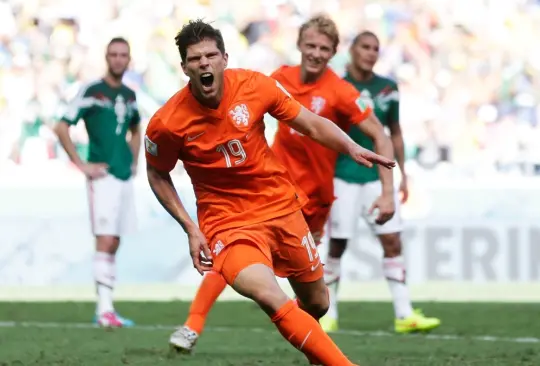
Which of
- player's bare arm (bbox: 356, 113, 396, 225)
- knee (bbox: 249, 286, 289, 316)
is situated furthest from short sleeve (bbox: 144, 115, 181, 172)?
player's bare arm (bbox: 356, 113, 396, 225)

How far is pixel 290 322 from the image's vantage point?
17.8ft

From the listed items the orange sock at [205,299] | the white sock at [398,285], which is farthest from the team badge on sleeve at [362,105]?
the white sock at [398,285]

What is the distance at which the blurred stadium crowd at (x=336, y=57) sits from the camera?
14.1 m

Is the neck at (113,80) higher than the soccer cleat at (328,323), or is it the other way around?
the neck at (113,80)

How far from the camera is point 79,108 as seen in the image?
9953 millimetres

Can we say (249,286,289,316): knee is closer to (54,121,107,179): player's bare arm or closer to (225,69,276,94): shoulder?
(225,69,276,94): shoulder

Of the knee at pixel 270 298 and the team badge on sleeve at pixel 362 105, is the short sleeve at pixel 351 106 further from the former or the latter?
the knee at pixel 270 298

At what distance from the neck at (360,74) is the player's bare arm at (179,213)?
3789 millimetres

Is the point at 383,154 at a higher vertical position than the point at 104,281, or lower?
→ higher

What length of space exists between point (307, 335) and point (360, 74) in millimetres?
4430

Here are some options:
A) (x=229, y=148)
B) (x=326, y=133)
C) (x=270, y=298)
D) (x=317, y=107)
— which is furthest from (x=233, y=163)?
(x=317, y=107)

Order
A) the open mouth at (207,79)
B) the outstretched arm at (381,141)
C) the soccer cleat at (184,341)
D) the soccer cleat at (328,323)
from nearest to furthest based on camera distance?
the open mouth at (207,79)
the outstretched arm at (381,141)
the soccer cleat at (184,341)
the soccer cleat at (328,323)

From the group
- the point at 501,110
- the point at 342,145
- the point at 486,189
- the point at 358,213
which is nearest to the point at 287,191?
the point at 342,145

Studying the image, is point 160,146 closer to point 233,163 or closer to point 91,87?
point 233,163
